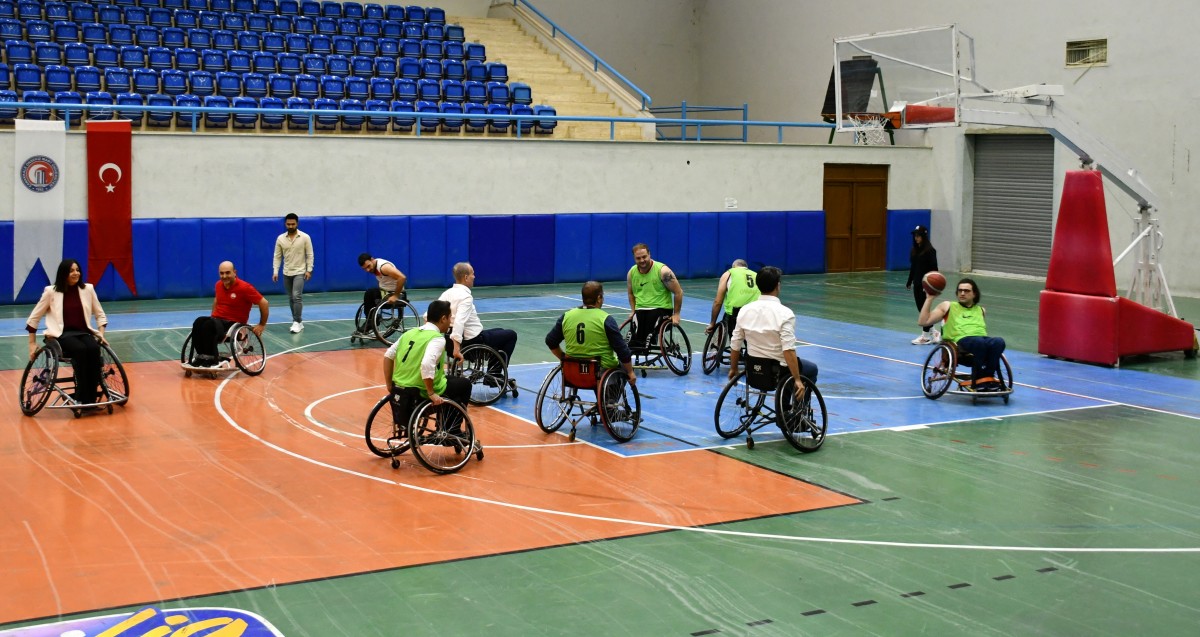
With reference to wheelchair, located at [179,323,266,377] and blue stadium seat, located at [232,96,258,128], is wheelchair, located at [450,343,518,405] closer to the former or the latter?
wheelchair, located at [179,323,266,377]

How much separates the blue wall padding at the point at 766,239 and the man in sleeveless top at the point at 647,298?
47.9ft

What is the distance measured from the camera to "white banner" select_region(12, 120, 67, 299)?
22484 millimetres

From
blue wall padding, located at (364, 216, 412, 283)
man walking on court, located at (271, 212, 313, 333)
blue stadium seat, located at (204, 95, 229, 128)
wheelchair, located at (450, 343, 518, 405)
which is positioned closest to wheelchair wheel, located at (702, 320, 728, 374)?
wheelchair, located at (450, 343, 518, 405)

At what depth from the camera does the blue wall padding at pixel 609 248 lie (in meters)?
28.5

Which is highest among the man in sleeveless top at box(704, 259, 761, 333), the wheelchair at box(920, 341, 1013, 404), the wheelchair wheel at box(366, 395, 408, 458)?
the man in sleeveless top at box(704, 259, 761, 333)

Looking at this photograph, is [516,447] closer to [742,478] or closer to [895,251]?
[742,478]

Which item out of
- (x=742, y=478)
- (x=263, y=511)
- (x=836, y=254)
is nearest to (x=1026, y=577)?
(x=742, y=478)

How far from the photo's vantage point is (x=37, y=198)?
22.7 metres

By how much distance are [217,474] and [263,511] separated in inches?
53.8

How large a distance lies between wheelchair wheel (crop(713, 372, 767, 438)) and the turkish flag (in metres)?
14.2

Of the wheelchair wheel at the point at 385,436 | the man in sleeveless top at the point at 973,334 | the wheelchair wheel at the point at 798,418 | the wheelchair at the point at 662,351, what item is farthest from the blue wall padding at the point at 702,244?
the wheelchair wheel at the point at 798,418

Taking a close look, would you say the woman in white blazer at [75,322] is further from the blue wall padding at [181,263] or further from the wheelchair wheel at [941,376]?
the blue wall padding at [181,263]

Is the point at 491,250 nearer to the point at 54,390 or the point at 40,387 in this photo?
the point at 54,390

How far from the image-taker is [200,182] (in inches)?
951
